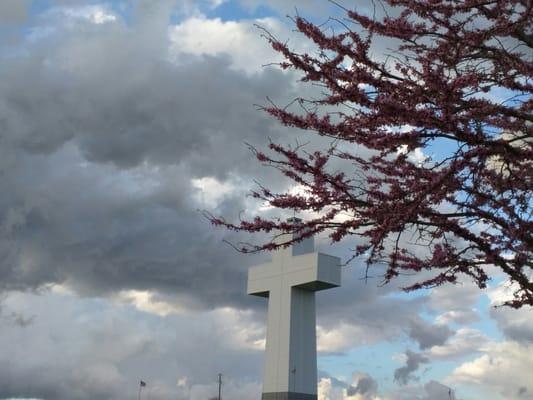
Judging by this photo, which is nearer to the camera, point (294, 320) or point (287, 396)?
point (287, 396)

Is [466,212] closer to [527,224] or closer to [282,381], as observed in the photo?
[527,224]

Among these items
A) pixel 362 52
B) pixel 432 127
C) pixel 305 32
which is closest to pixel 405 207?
pixel 432 127

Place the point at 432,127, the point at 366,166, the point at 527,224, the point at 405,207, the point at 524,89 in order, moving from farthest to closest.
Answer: the point at 366,166 → the point at 527,224 → the point at 524,89 → the point at 405,207 → the point at 432,127

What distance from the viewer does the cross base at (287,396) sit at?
64.2 feet

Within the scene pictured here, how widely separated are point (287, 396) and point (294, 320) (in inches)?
90.9

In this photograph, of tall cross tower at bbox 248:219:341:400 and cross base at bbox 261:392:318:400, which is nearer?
cross base at bbox 261:392:318:400

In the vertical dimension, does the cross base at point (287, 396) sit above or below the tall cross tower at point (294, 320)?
below

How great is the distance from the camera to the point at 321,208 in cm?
712

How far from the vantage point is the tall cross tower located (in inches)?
779

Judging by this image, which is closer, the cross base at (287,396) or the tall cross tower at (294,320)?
the cross base at (287,396)

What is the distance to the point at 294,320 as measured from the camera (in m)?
20.2

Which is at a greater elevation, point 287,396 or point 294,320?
point 294,320

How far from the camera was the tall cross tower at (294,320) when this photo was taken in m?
19.8

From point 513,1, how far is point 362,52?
269cm
